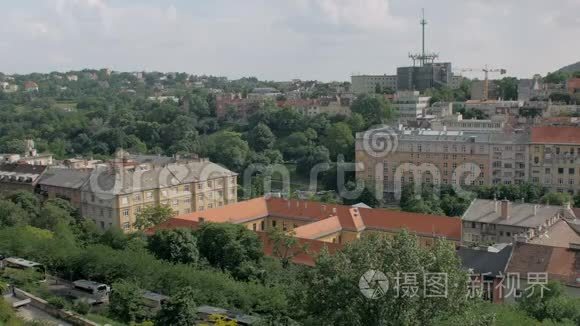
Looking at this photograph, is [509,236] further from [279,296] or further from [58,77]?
[58,77]

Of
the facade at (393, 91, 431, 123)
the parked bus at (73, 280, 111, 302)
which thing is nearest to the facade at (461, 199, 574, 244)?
the parked bus at (73, 280, 111, 302)

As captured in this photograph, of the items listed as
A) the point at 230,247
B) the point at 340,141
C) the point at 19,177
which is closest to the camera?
the point at 230,247

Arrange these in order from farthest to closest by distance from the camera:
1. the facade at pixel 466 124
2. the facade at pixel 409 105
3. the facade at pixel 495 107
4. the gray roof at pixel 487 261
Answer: the facade at pixel 409 105 < the facade at pixel 495 107 < the facade at pixel 466 124 < the gray roof at pixel 487 261

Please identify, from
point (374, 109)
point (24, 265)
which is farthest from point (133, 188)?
point (374, 109)

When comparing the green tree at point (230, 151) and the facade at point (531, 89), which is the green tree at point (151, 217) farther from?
the facade at point (531, 89)

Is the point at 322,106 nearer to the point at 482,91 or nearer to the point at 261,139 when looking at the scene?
the point at 261,139

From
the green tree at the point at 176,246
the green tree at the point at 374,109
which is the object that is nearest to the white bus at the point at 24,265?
the green tree at the point at 176,246
